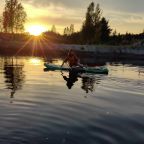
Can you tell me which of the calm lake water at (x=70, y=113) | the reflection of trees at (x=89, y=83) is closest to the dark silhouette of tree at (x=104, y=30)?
the reflection of trees at (x=89, y=83)

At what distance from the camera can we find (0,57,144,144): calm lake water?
12.2m

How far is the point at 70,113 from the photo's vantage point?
51.6 ft

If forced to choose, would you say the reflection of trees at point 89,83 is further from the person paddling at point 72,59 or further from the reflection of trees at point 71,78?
the person paddling at point 72,59

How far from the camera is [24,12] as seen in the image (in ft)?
313

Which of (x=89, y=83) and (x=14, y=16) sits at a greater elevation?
(x=14, y=16)

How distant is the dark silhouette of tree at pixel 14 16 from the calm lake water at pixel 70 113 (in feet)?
229

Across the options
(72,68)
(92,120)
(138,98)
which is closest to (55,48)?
(72,68)

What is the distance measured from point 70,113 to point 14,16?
80.3 m

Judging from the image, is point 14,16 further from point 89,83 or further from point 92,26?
point 89,83

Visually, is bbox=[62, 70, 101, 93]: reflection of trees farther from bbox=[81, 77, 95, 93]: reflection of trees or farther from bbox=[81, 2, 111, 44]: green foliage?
bbox=[81, 2, 111, 44]: green foliage

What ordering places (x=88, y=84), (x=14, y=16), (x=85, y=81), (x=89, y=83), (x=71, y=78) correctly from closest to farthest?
(x=88, y=84)
(x=89, y=83)
(x=85, y=81)
(x=71, y=78)
(x=14, y=16)

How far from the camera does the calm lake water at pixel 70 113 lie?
40.1ft

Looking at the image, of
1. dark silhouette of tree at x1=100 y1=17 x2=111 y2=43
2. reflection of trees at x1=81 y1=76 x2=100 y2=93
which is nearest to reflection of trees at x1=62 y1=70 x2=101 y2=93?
reflection of trees at x1=81 y1=76 x2=100 y2=93

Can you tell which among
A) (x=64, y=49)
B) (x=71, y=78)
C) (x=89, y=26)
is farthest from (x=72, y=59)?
(x=89, y=26)
